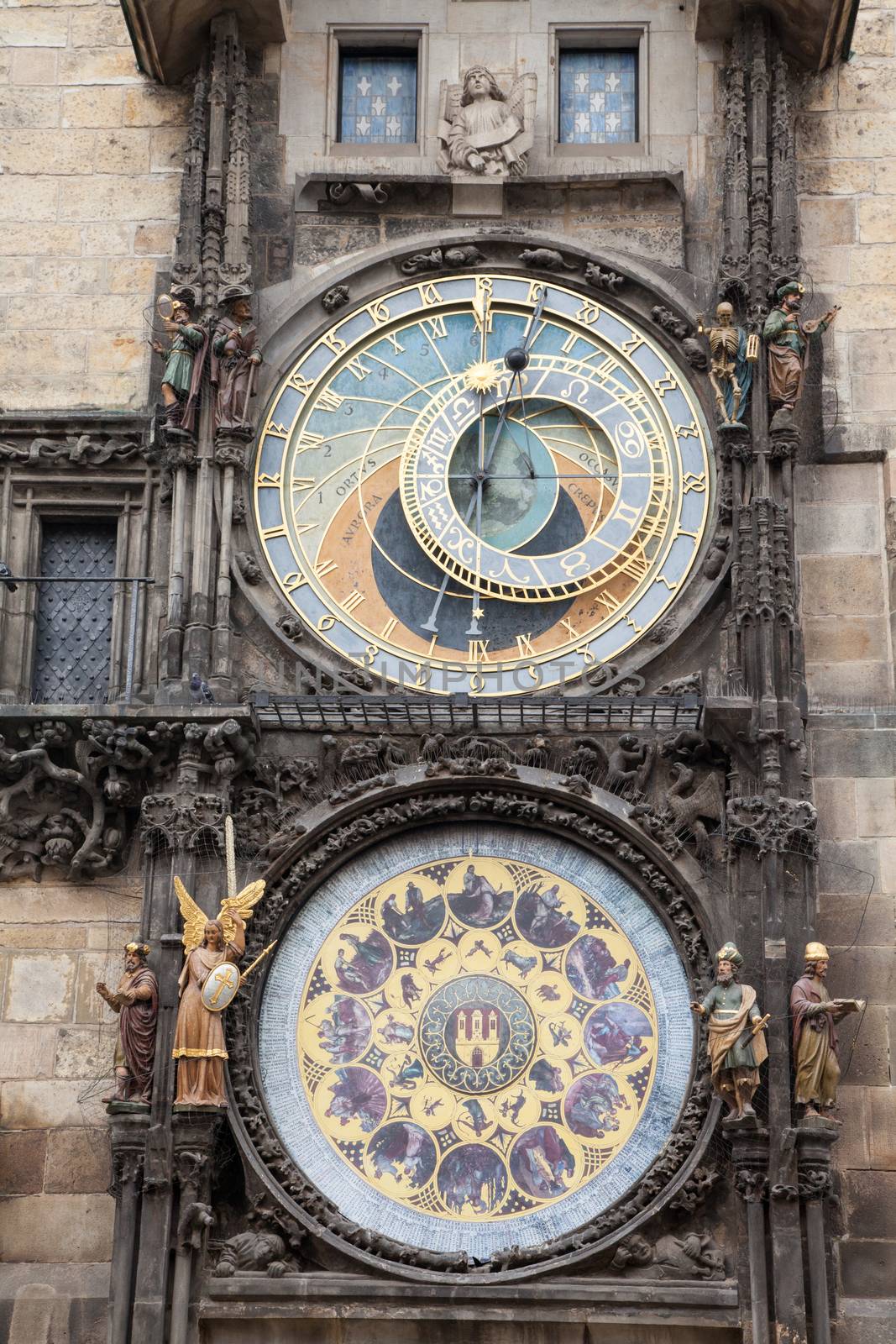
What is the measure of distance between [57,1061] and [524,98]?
236 inches

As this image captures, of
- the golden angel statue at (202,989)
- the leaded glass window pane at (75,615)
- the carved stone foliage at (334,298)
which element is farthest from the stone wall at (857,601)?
the leaded glass window pane at (75,615)

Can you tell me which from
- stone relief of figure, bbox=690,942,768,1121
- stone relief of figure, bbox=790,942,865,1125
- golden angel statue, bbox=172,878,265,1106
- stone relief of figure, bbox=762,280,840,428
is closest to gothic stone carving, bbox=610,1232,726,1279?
stone relief of figure, bbox=690,942,768,1121

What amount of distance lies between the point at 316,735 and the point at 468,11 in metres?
4.54

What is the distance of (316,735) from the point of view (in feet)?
46.3

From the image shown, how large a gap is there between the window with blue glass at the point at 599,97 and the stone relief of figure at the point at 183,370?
248 cm

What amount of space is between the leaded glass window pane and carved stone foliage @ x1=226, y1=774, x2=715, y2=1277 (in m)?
1.78

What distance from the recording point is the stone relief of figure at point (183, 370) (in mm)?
14680

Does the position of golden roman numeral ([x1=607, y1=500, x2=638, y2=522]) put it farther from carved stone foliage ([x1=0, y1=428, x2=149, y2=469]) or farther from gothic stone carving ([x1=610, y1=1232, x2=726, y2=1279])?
gothic stone carving ([x1=610, y1=1232, x2=726, y2=1279])

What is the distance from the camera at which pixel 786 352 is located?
14.6m

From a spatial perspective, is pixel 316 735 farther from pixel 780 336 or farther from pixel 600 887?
pixel 780 336

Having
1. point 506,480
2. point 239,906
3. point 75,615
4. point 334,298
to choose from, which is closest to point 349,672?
point 506,480

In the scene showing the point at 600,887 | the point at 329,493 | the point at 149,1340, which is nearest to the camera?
the point at 149,1340

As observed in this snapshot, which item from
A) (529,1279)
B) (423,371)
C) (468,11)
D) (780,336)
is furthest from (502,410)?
(529,1279)

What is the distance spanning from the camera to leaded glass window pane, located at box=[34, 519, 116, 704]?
585 inches
